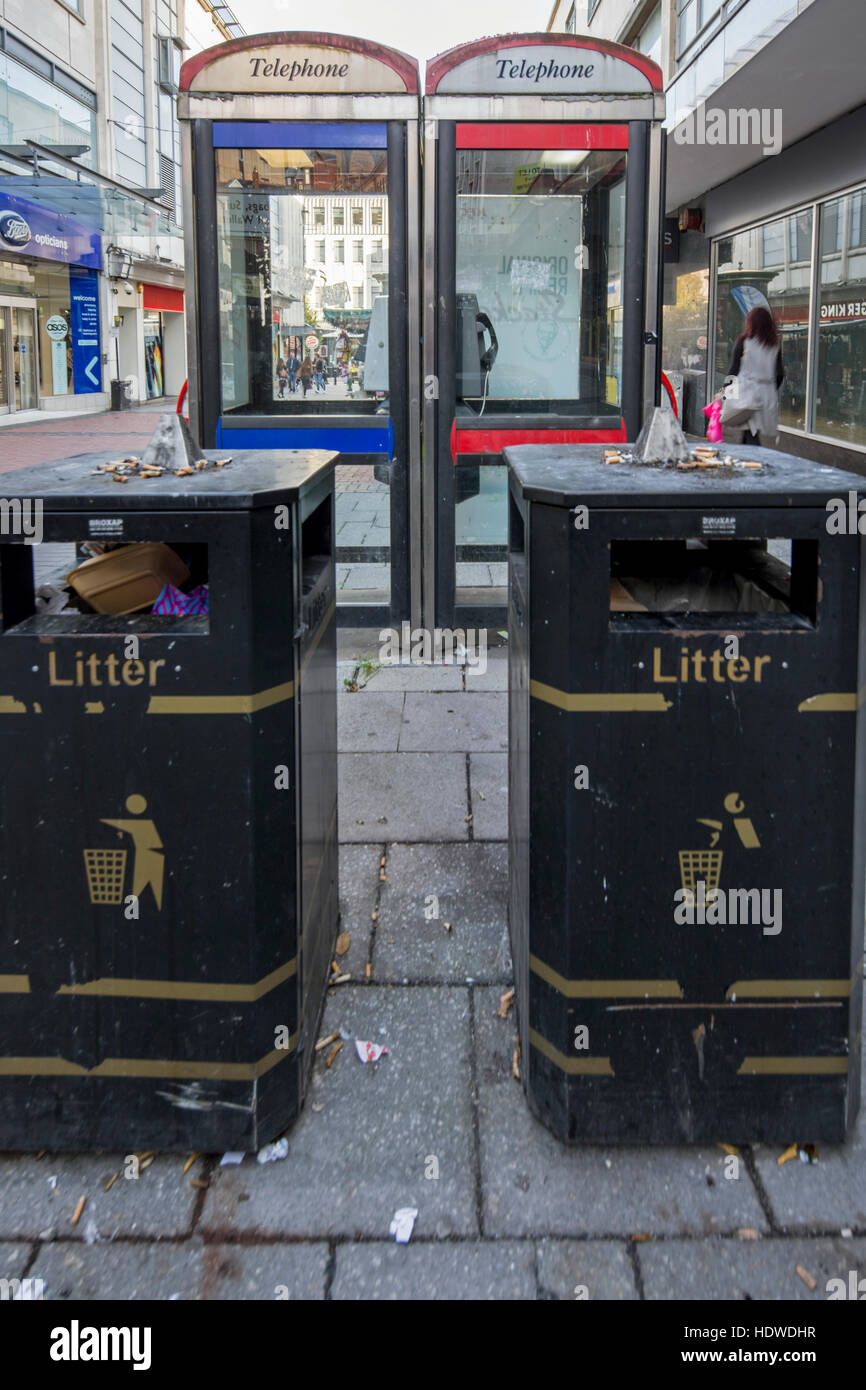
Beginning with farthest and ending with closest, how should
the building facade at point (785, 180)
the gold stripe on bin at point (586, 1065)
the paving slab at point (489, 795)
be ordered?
1. the building facade at point (785, 180)
2. the paving slab at point (489, 795)
3. the gold stripe on bin at point (586, 1065)

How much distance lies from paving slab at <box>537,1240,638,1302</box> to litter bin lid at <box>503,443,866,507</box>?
140 cm

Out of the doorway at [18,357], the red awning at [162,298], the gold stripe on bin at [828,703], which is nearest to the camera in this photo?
the gold stripe on bin at [828,703]

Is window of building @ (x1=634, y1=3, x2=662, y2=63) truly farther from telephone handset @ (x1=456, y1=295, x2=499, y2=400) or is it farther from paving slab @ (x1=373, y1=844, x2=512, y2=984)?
paving slab @ (x1=373, y1=844, x2=512, y2=984)

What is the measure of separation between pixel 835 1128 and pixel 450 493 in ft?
15.0

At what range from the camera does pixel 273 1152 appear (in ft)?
7.90

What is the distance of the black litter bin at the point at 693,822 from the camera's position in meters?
2.23

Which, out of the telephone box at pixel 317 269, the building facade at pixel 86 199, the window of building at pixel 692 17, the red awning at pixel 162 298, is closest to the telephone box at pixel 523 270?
the telephone box at pixel 317 269

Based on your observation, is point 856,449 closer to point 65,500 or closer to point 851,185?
point 851,185

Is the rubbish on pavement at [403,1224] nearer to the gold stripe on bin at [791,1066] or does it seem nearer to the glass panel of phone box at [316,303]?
the gold stripe on bin at [791,1066]

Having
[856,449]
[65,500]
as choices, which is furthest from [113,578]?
[856,449]

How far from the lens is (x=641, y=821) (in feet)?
7.57

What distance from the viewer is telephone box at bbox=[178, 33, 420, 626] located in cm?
589

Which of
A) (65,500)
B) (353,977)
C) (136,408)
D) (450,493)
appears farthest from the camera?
(136,408)

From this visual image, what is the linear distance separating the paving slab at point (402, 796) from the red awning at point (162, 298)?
35.3 m
